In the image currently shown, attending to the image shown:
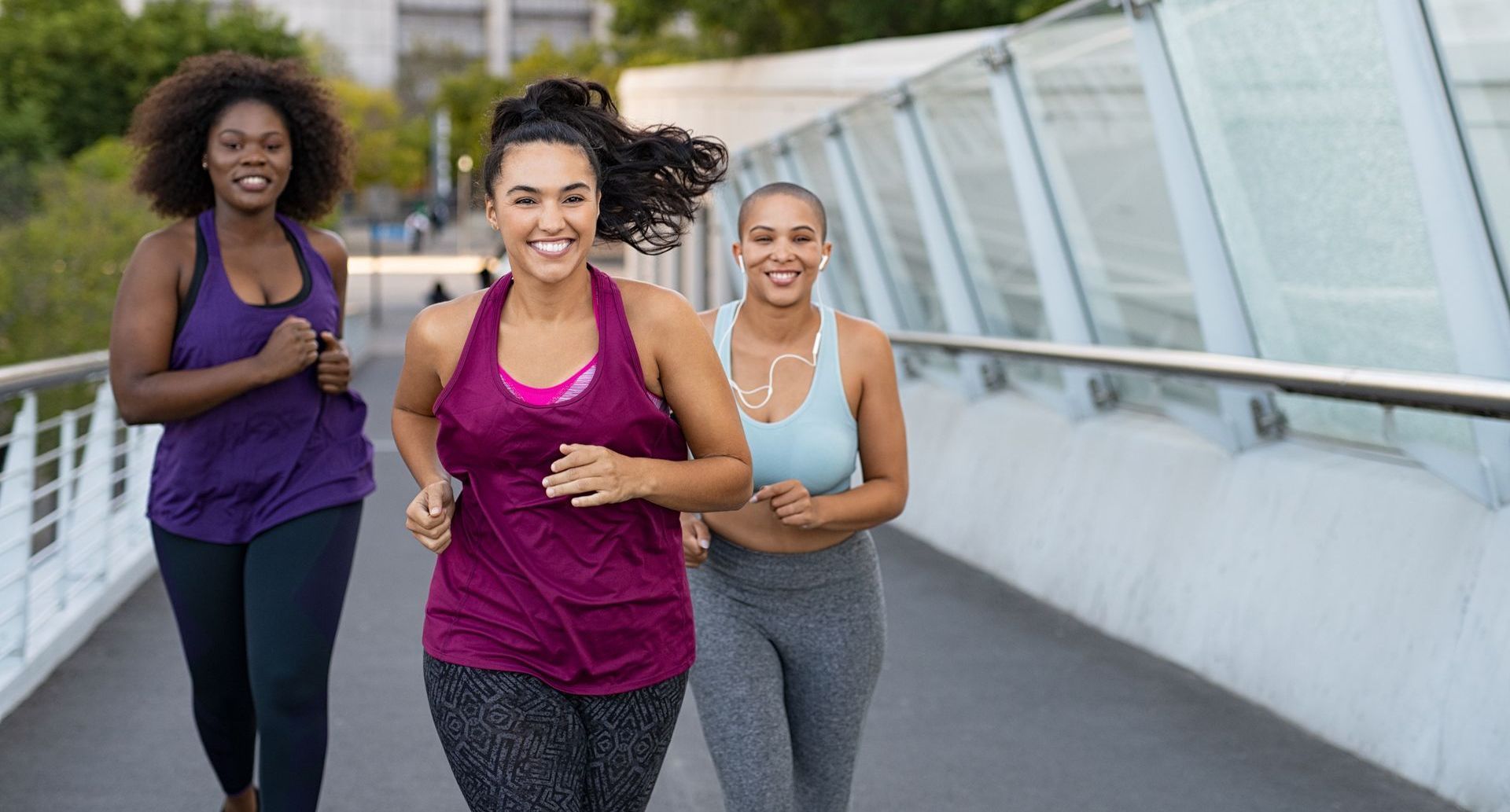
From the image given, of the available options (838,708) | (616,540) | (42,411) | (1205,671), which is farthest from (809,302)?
(42,411)

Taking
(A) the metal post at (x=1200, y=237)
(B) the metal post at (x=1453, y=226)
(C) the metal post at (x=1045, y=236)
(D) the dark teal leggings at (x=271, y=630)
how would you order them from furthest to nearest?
(C) the metal post at (x=1045, y=236) < (A) the metal post at (x=1200, y=237) < (B) the metal post at (x=1453, y=226) < (D) the dark teal leggings at (x=271, y=630)

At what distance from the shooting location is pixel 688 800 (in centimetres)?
568

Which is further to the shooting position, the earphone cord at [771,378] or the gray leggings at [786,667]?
the earphone cord at [771,378]

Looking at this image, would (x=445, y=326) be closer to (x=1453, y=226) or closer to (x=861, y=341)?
(x=861, y=341)

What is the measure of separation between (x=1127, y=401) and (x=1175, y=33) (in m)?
2.10

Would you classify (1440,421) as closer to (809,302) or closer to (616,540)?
(809,302)

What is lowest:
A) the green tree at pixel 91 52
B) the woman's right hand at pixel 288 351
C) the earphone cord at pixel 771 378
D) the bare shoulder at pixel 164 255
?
the earphone cord at pixel 771 378

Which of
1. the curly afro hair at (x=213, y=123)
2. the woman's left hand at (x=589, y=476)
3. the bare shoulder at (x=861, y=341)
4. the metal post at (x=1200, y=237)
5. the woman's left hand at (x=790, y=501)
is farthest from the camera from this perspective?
the metal post at (x=1200, y=237)

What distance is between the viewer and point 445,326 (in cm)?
346

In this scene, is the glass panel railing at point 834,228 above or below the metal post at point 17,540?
above

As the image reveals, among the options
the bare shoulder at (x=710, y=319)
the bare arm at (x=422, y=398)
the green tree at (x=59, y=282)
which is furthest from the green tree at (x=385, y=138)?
the bare arm at (x=422, y=398)

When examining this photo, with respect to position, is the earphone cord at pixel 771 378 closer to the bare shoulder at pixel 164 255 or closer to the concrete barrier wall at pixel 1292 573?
the bare shoulder at pixel 164 255

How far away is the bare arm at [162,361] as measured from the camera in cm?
460

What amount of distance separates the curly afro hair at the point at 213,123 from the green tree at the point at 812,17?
84.6 ft
